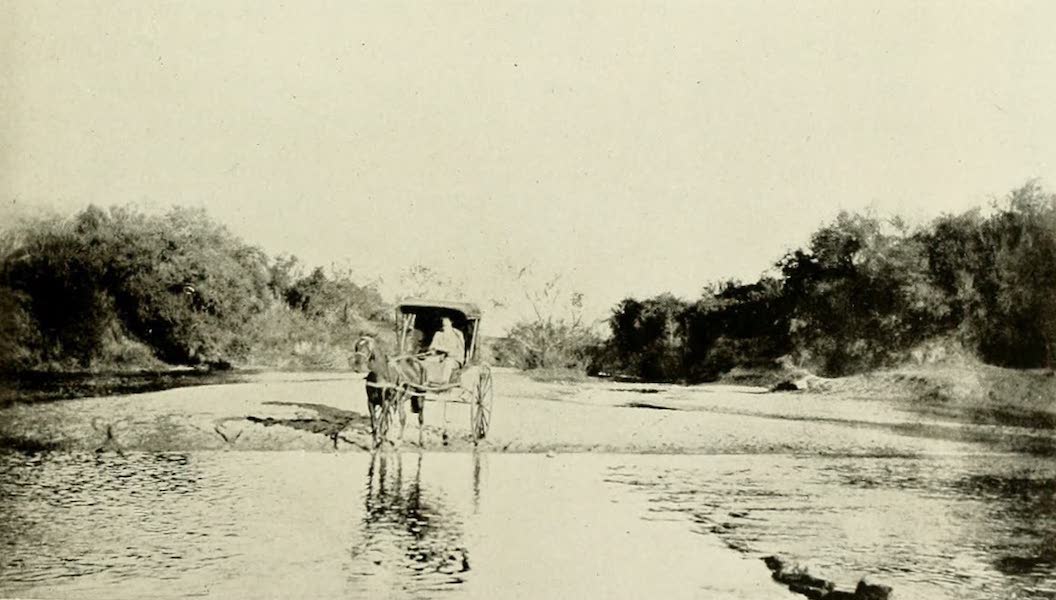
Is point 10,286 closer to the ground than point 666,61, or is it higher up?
closer to the ground

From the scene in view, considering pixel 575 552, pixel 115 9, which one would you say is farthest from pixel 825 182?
pixel 115 9

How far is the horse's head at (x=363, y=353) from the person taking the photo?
475 centimetres

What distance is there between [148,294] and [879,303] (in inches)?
140

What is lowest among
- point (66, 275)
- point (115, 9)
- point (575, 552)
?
point (575, 552)

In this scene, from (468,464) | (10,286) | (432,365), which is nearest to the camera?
(10,286)

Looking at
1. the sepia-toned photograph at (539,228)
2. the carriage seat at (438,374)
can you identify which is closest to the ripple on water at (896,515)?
the sepia-toned photograph at (539,228)

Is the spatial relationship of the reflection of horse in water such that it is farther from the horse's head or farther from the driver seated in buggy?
the driver seated in buggy

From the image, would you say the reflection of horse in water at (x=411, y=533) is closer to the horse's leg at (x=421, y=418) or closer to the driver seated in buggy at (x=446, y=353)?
the horse's leg at (x=421, y=418)

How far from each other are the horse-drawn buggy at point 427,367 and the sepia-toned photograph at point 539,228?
0.16 meters

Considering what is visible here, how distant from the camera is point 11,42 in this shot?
4480 mm

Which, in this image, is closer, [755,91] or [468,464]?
[755,91]

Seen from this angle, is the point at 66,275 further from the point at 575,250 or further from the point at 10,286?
the point at 575,250

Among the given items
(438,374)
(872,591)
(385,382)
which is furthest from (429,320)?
(872,591)

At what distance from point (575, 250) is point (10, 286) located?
8.80 feet
